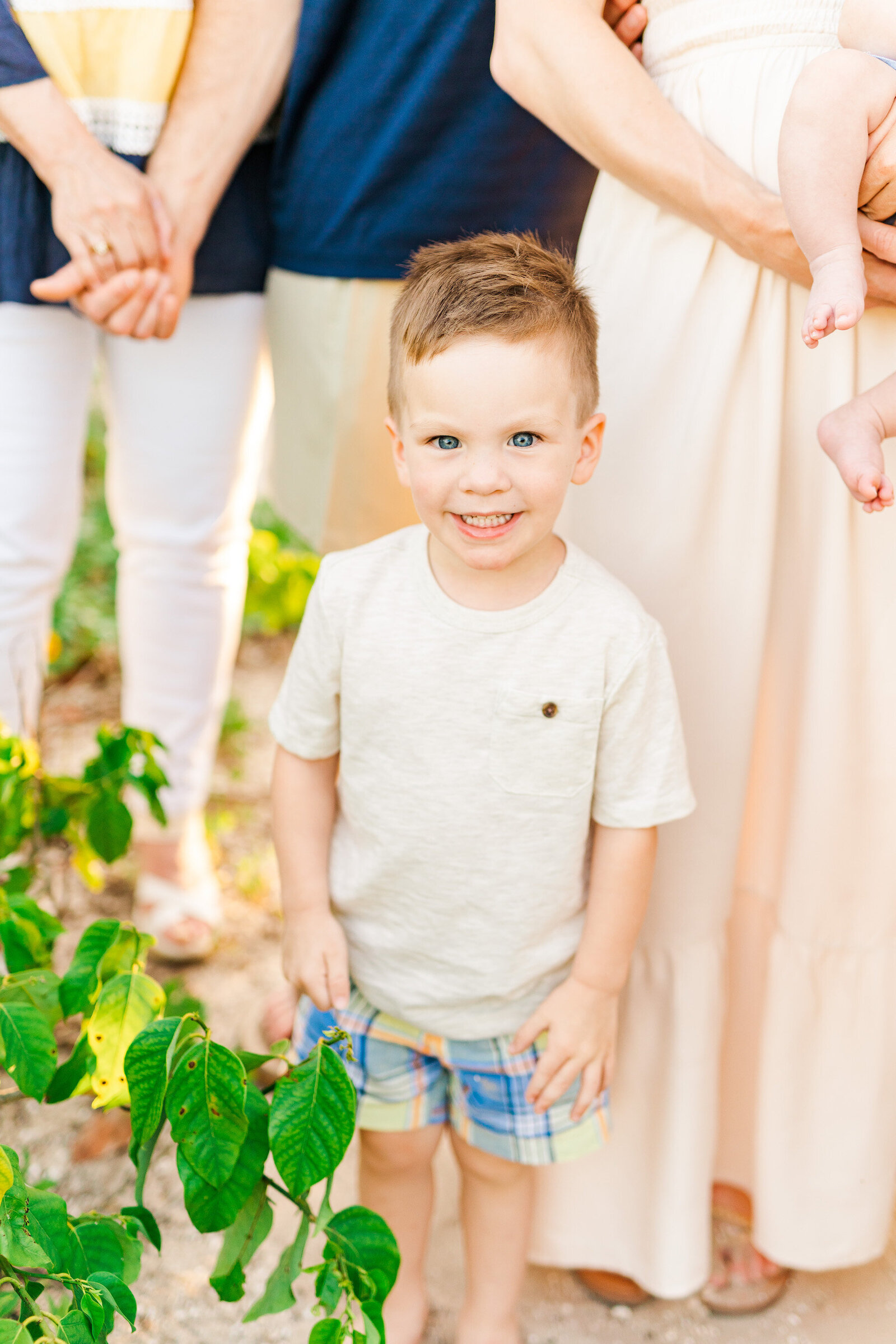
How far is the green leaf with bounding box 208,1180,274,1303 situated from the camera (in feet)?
3.93

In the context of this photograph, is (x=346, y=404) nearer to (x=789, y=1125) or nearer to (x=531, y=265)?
(x=531, y=265)

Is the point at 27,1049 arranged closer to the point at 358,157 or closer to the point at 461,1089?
the point at 461,1089

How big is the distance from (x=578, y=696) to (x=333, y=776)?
1.13 ft

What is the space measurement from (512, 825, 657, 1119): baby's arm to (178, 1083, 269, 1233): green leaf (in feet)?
1.22

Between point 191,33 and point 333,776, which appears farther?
point 191,33

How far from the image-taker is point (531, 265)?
1.24 m

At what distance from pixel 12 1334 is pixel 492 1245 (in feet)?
2.61

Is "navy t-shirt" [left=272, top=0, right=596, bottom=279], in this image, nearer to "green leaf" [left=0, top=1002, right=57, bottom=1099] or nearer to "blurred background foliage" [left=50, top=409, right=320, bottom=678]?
"green leaf" [left=0, top=1002, right=57, bottom=1099]

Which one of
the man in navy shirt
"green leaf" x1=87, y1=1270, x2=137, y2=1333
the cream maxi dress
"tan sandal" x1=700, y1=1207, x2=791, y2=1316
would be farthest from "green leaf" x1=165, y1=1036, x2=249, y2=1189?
the man in navy shirt

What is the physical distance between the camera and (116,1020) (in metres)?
1.20

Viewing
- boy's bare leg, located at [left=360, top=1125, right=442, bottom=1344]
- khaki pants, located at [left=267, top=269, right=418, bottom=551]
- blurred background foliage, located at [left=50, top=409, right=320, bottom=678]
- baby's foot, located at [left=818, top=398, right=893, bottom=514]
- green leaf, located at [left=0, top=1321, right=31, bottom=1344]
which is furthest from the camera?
blurred background foliage, located at [left=50, top=409, right=320, bottom=678]

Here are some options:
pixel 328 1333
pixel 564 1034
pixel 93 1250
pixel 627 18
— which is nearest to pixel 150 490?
pixel 627 18

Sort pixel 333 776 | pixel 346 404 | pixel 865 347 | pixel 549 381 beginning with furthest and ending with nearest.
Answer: pixel 346 404
pixel 333 776
pixel 865 347
pixel 549 381

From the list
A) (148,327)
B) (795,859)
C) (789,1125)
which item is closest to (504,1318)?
(789,1125)
